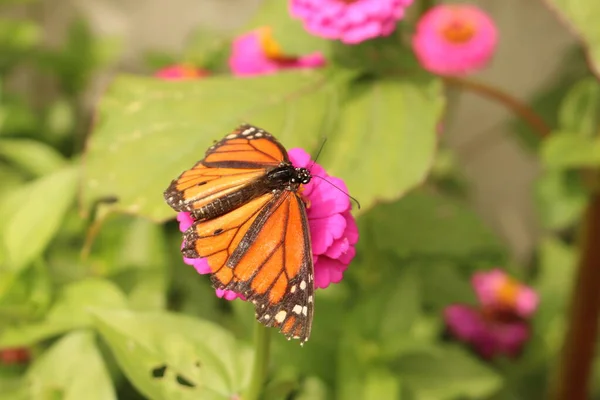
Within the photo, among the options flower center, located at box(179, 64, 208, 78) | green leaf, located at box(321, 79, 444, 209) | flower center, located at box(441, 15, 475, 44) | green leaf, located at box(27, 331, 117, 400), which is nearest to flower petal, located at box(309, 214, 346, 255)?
green leaf, located at box(321, 79, 444, 209)

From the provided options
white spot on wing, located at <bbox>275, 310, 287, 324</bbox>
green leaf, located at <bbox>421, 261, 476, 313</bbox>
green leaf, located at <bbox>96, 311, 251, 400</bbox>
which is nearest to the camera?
white spot on wing, located at <bbox>275, 310, 287, 324</bbox>

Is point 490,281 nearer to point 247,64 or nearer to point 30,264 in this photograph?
point 247,64

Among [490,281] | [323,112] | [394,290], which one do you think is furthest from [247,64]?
[490,281]

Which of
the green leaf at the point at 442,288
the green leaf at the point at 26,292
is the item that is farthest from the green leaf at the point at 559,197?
the green leaf at the point at 26,292

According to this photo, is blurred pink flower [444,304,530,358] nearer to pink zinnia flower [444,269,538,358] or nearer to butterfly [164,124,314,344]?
pink zinnia flower [444,269,538,358]

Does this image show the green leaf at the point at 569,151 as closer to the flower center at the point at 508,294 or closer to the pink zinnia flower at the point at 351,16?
the pink zinnia flower at the point at 351,16

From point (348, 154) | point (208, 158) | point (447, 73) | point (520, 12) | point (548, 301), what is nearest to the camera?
point (208, 158)
